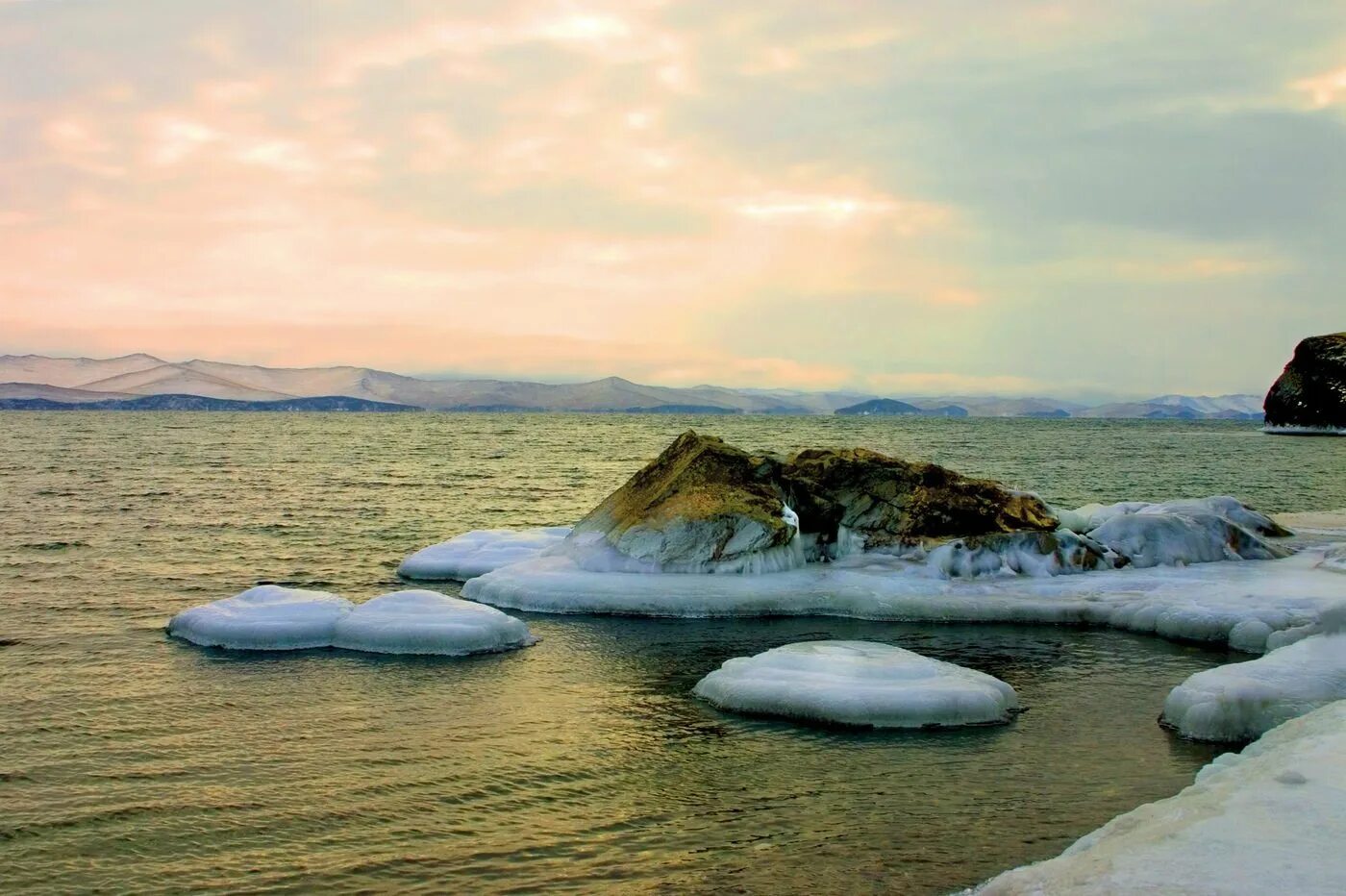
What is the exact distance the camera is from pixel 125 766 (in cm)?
1278

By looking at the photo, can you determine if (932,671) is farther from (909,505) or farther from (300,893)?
(909,505)

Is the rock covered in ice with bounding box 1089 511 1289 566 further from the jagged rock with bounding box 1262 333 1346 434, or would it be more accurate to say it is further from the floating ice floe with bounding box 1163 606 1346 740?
the jagged rock with bounding box 1262 333 1346 434

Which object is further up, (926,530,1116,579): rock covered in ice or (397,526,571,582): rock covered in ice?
(926,530,1116,579): rock covered in ice

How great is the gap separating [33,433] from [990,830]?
466 feet

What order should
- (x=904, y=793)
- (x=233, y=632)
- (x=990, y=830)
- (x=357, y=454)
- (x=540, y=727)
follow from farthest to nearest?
1. (x=357, y=454)
2. (x=233, y=632)
3. (x=540, y=727)
4. (x=904, y=793)
5. (x=990, y=830)

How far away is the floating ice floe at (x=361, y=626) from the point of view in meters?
18.6

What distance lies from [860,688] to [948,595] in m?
8.63

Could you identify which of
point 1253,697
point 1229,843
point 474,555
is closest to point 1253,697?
point 1253,697

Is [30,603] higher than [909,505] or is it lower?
lower

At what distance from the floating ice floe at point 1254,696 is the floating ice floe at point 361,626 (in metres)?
11.1

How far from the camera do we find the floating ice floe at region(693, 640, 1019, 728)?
14.4 m

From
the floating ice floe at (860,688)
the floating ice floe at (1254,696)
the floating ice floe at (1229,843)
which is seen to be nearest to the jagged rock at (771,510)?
the floating ice floe at (860,688)

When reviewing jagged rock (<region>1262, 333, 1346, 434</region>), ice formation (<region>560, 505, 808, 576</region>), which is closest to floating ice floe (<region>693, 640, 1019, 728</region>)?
ice formation (<region>560, 505, 808, 576</region>)

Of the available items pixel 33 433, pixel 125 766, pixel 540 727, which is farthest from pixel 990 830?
pixel 33 433
